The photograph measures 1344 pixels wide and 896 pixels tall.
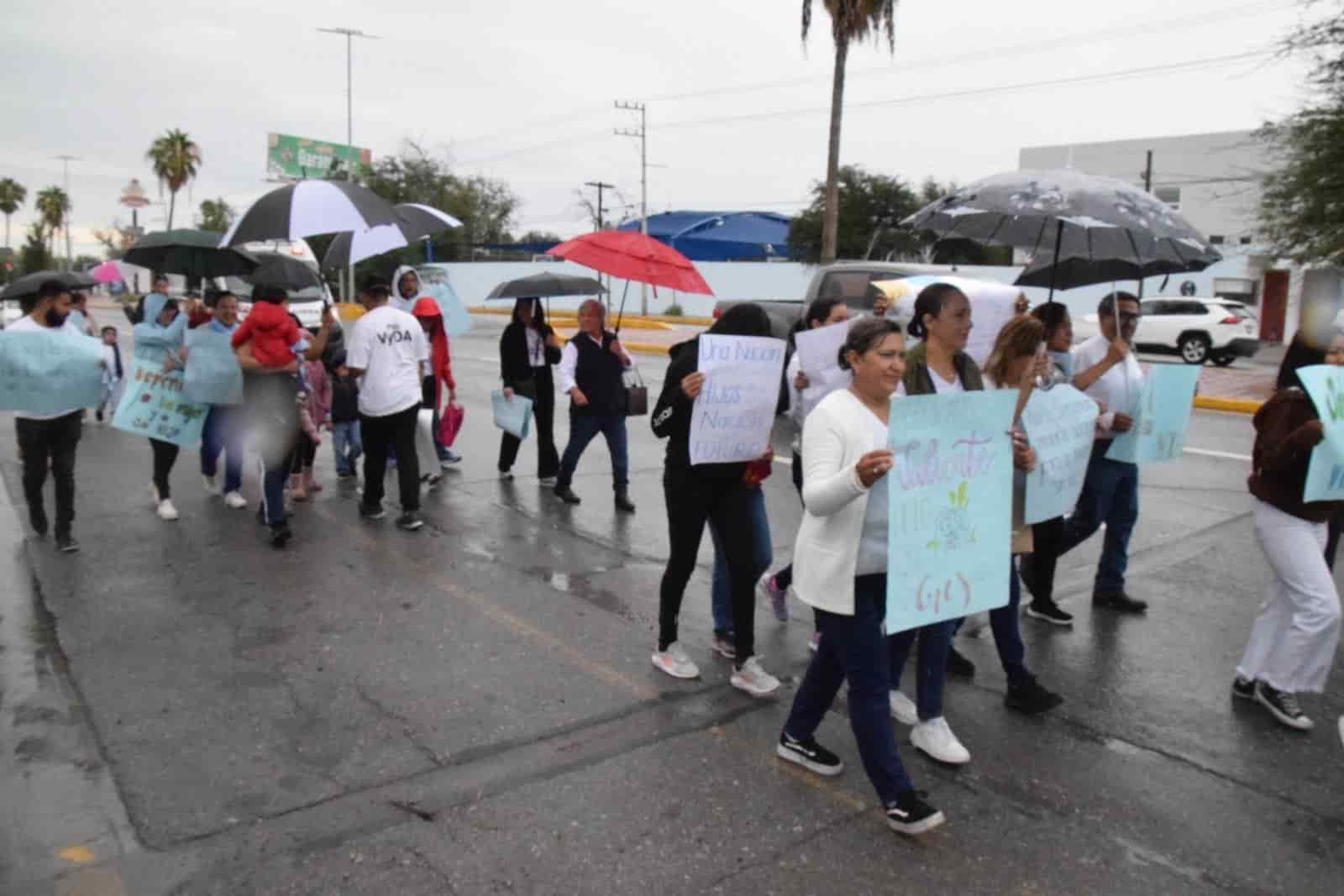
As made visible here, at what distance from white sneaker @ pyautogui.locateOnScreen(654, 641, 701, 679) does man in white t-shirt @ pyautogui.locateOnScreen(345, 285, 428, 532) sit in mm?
2995

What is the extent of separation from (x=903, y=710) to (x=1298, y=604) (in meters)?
1.65

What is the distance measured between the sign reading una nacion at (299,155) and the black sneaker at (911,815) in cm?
7458

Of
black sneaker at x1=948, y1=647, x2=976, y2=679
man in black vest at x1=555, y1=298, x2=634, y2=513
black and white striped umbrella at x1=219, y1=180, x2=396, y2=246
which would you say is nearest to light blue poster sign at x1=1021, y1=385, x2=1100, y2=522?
black sneaker at x1=948, y1=647, x2=976, y2=679

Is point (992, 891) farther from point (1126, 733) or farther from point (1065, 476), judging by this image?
point (1065, 476)

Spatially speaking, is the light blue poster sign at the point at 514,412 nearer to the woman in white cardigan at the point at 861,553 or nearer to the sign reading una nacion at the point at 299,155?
the woman in white cardigan at the point at 861,553

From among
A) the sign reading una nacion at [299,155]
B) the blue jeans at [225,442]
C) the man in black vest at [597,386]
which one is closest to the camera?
the blue jeans at [225,442]

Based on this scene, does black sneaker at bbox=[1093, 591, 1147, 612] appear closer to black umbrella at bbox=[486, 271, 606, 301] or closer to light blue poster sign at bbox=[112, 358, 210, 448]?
black umbrella at bbox=[486, 271, 606, 301]

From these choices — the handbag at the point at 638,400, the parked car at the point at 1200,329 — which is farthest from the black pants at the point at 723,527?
the parked car at the point at 1200,329

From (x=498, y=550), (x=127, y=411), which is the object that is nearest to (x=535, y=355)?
(x=498, y=550)

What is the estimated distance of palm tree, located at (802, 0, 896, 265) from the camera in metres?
24.6

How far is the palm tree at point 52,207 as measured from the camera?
98.4 metres

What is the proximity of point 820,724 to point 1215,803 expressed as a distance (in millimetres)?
1432

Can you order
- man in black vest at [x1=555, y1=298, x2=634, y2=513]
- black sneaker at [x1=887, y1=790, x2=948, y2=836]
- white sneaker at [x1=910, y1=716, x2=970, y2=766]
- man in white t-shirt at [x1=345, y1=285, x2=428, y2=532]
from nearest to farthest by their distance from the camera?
black sneaker at [x1=887, y1=790, x2=948, y2=836] < white sneaker at [x1=910, y1=716, x2=970, y2=766] < man in white t-shirt at [x1=345, y1=285, x2=428, y2=532] < man in black vest at [x1=555, y1=298, x2=634, y2=513]

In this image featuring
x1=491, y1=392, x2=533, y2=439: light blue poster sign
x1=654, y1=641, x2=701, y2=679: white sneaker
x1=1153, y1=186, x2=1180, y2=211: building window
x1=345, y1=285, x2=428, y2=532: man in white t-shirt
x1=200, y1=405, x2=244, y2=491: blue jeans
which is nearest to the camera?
x1=654, y1=641, x2=701, y2=679: white sneaker
